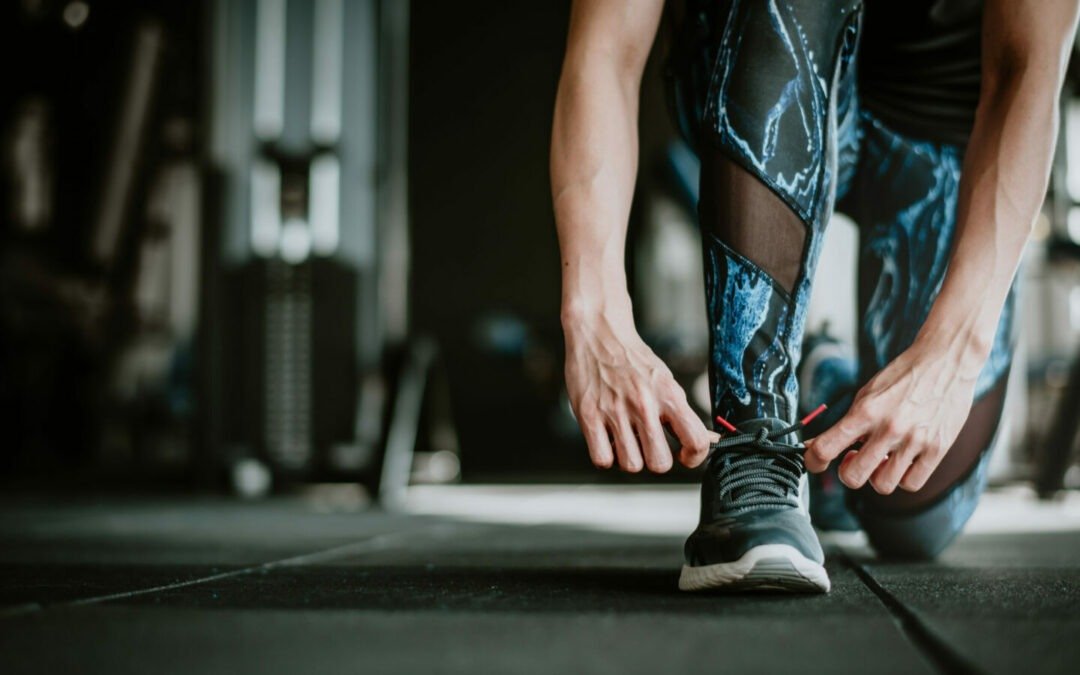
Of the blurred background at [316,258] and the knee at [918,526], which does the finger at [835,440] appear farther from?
the blurred background at [316,258]

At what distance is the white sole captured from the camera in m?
0.81

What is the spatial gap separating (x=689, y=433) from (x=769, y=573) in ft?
0.45

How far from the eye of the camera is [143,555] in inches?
51.3

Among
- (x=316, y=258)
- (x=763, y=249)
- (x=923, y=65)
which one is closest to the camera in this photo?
(x=763, y=249)

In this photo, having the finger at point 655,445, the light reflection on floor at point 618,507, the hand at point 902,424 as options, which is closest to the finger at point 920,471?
the hand at point 902,424

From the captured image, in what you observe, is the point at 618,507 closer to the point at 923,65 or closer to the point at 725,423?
the point at 923,65

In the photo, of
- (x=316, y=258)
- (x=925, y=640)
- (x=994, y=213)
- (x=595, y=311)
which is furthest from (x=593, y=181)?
(x=316, y=258)

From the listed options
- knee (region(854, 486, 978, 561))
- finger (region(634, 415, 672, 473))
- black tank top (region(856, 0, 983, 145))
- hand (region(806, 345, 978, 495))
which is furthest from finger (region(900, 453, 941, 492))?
black tank top (region(856, 0, 983, 145))

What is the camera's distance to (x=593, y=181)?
0.94m

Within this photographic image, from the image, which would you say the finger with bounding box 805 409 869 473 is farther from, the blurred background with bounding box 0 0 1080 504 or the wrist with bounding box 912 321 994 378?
the blurred background with bounding box 0 0 1080 504

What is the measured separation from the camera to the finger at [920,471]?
0.83m

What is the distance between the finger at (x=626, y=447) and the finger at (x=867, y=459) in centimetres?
17

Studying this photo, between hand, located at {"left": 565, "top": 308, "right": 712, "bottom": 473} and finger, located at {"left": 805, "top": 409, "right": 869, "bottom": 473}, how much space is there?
0.08m

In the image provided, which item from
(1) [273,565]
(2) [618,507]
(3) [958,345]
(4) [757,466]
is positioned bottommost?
(2) [618,507]
